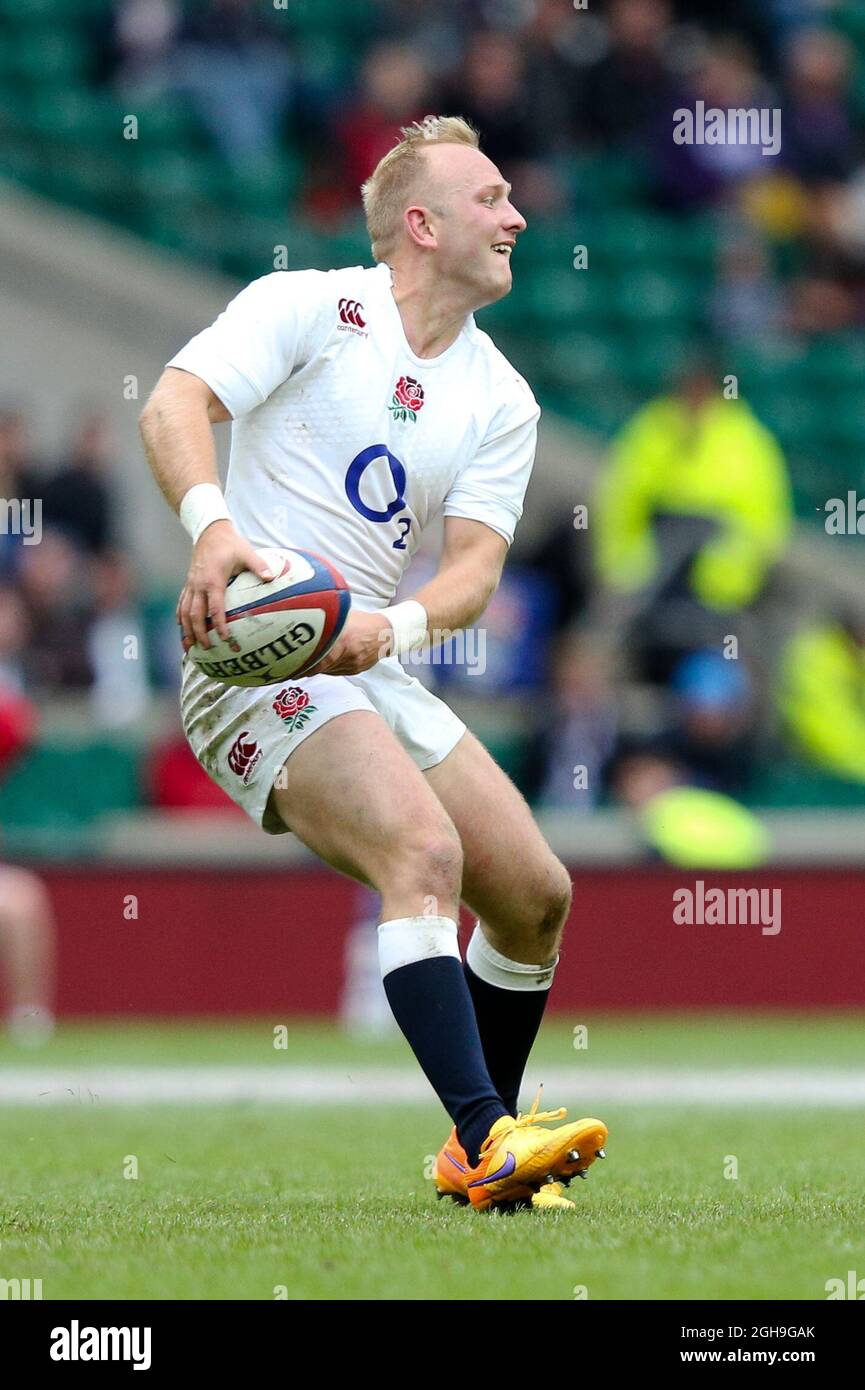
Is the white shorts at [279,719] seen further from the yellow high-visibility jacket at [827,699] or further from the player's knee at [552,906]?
the yellow high-visibility jacket at [827,699]

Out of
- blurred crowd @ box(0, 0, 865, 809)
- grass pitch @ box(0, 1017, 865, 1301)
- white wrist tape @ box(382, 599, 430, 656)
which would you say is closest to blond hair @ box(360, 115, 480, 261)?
white wrist tape @ box(382, 599, 430, 656)

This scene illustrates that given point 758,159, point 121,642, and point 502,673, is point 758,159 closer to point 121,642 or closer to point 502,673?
point 502,673

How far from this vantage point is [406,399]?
5312 mm

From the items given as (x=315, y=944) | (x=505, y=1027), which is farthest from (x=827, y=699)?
(x=505, y=1027)

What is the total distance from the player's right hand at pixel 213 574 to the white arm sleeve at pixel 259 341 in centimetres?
43

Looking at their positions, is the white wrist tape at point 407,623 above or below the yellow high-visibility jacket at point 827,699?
below

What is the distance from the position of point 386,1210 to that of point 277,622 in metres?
1.32

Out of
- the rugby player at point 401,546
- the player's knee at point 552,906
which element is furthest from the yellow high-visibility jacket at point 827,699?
the player's knee at point 552,906

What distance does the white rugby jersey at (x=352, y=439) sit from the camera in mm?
5238

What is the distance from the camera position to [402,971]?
15.9 ft

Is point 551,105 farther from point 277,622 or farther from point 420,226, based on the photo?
point 277,622

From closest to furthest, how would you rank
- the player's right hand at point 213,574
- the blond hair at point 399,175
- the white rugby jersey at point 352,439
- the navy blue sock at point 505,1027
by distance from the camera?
the player's right hand at point 213,574 → the white rugby jersey at point 352,439 → the blond hair at point 399,175 → the navy blue sock at point 505,1027
